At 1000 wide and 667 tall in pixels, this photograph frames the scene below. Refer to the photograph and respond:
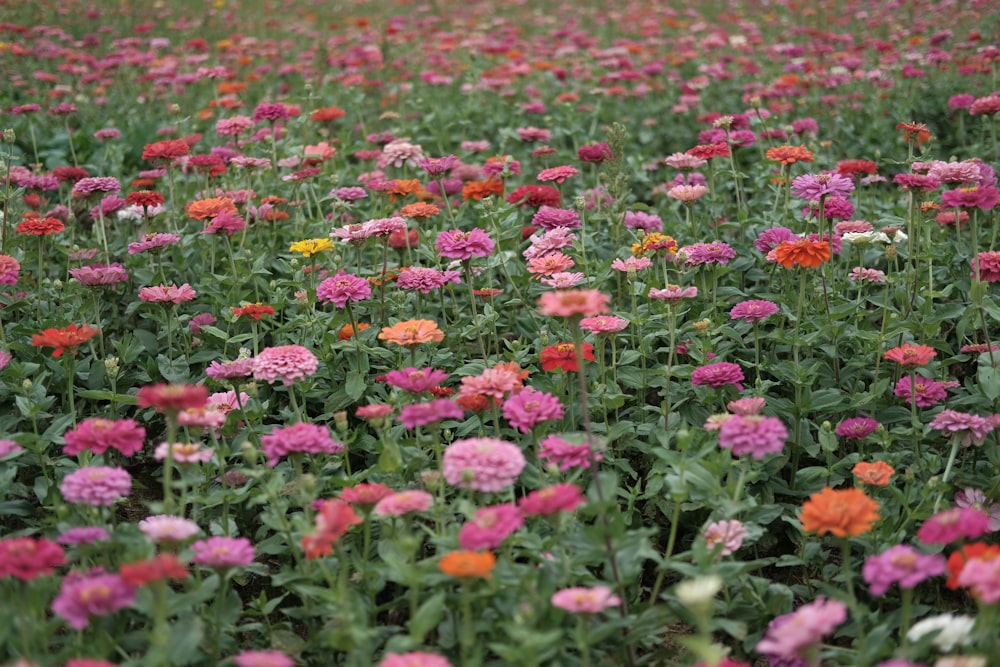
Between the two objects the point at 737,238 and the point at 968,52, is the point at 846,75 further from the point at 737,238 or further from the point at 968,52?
the point at 737,238

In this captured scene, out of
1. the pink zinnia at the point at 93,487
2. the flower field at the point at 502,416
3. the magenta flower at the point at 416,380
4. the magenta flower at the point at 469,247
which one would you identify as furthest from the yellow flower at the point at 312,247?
the pink zinnia at the point at 93,487

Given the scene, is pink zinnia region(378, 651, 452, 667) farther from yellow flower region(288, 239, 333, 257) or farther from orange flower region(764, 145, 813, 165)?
orange flower region(764, 145, 813, 165)

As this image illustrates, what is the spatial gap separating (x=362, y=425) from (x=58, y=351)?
37.8 inches

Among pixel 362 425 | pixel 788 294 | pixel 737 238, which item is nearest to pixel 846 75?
pixel 737 238

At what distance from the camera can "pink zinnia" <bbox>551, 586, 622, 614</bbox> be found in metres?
2.03

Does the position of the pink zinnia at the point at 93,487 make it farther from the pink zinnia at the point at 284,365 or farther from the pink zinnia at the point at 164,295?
the pink zinnia at the point at 164,295

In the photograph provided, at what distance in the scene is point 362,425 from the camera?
10.5 feet

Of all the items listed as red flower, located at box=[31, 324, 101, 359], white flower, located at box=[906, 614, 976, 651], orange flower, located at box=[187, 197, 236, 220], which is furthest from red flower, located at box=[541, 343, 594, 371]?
orange flower, located at box=[187, 197, 236, 220]

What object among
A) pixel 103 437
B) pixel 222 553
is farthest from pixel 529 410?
pixel 103 437

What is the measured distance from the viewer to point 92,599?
1.95 metres

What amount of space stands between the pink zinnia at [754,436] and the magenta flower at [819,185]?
1.19 metres

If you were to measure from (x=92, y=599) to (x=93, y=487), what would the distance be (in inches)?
13.9

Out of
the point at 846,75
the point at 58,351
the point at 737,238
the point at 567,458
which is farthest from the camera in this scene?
the point at 846,75

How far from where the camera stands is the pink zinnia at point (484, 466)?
2.21 m
